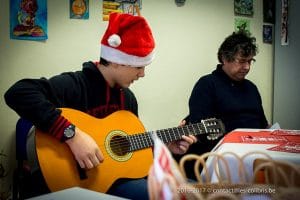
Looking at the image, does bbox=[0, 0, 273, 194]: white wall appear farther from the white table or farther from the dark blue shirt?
the white table

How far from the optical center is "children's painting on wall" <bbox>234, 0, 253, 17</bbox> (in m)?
3.07

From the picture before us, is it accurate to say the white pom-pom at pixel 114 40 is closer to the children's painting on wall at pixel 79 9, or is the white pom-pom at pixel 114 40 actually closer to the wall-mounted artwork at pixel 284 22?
the children's painting on wall at pixel 79 9

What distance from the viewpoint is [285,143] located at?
1.32 m

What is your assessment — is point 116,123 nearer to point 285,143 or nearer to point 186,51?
point 285,143

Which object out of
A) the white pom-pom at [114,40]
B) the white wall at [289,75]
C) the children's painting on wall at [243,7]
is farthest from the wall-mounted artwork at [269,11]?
the white pom-pom at [114,40]

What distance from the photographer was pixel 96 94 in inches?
63.3

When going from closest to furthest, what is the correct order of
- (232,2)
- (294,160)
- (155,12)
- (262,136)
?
(294,160) → (262,136) → (155,12) → (232,2)

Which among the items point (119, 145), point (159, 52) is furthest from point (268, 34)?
point (119, 145)

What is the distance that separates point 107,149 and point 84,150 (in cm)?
14

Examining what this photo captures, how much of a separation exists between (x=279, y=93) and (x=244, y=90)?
108 centimetres

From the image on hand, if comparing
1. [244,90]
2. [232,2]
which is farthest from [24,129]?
[232,2]

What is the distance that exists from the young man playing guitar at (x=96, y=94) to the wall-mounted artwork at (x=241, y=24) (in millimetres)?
1666

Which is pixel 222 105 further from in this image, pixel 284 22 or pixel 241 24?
pixel 284 22

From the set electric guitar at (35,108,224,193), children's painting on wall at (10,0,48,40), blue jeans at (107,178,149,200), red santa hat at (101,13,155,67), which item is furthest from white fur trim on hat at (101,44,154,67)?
children's painting on wall at (10,0,48,40)
